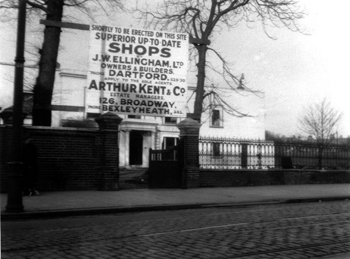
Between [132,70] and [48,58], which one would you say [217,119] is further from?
[132,70]

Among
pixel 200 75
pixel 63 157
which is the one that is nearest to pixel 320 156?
pixel 200 75

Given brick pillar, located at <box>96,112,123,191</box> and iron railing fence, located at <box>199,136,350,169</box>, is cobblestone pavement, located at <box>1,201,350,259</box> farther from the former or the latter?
iron railing fence, located at <box>199,136,350,169</box>

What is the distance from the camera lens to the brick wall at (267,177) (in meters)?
19.3

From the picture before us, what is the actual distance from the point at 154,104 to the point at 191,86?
24475 millimetres

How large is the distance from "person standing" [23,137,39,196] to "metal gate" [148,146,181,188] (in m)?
4.78

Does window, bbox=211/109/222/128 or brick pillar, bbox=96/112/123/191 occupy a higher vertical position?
window, bbox=211/109/222/128

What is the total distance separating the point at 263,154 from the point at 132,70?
775 centimetres

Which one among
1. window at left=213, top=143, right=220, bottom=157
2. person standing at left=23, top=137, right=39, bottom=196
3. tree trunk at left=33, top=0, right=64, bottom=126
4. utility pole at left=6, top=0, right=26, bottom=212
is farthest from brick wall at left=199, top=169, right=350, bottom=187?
utility pole at left=6, top=0, right=26, bottom=212

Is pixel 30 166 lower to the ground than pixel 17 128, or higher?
lower

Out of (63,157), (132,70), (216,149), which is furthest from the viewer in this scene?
(216,149)

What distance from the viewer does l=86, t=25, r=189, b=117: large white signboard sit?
52.0ft

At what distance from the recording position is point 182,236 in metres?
8.06

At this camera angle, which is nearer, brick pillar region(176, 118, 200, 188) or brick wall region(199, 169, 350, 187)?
brick pillar region(176, 118, 200, 188)

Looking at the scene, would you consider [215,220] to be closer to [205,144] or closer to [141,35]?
[141,35]
